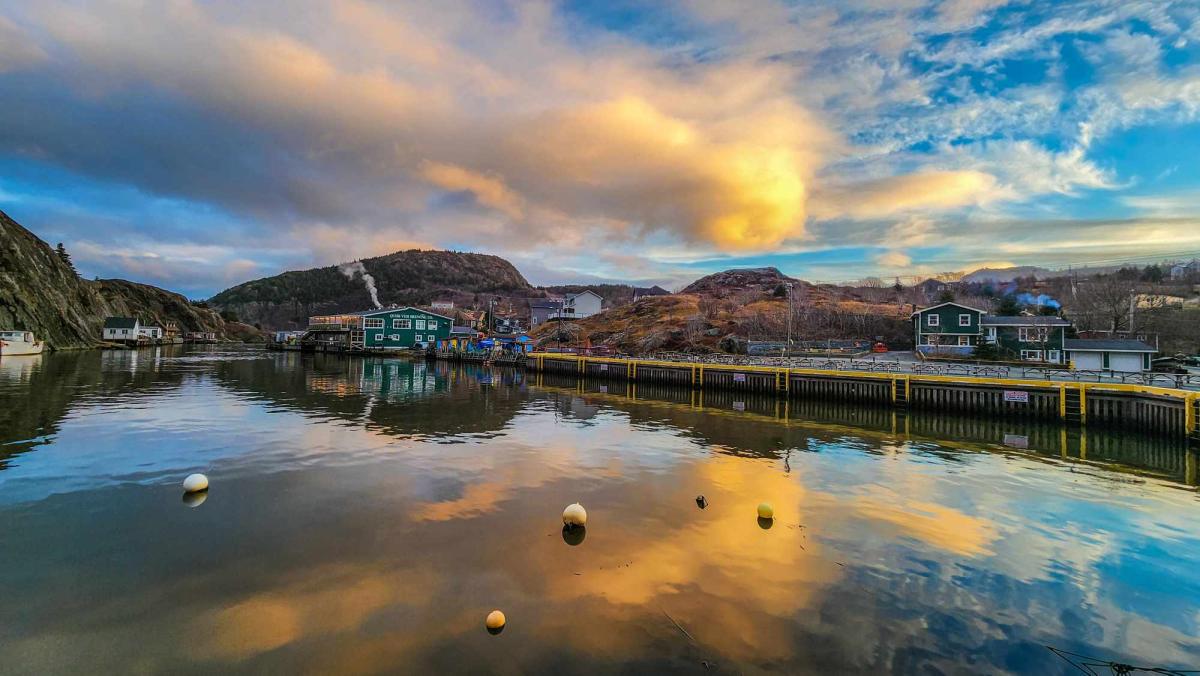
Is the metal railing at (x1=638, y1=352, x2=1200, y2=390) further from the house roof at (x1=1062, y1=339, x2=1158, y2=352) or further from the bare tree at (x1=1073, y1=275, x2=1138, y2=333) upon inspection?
the bare tree at (x1=1073, y1=275, x2=1138, y2=333)

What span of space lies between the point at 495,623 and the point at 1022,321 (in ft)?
253

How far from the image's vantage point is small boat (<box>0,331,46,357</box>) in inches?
2591

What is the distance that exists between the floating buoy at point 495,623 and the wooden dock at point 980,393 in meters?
35.9

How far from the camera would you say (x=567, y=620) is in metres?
9.35

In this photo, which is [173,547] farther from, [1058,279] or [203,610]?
[1058,279]

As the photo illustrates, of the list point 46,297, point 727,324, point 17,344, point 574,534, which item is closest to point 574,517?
point 574,534

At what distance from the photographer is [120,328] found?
363 ft

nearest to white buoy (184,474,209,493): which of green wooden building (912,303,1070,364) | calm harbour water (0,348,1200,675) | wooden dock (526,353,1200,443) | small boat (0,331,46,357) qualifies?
calm harbour water (0,348,1200,675)

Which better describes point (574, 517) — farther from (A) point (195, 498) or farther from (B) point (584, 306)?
(B) point (584, 306)

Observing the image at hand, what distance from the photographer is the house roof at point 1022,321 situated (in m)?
60.0

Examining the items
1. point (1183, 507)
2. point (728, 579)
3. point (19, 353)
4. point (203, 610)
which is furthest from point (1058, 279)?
point (19, 353)

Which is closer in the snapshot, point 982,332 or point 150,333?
point 982,332

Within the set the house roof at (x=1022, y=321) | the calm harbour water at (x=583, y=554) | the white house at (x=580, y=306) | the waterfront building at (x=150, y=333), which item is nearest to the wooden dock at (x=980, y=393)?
the calm harbour water at (x=583, y=554)

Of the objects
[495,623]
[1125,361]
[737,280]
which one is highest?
[737,280]
